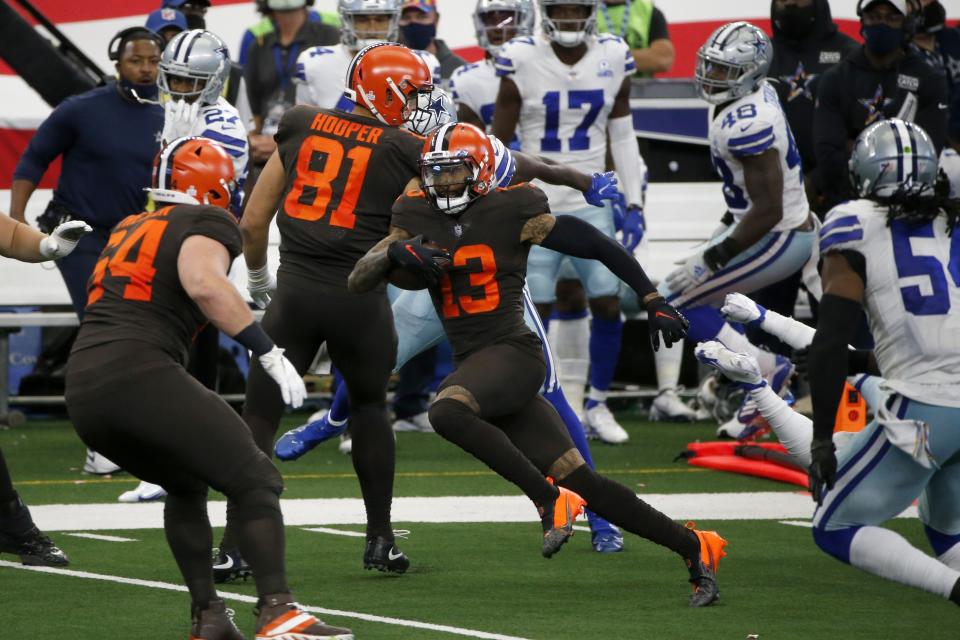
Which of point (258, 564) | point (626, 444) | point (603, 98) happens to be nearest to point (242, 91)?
point (603, 98)

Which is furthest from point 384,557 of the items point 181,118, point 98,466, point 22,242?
point 98,466

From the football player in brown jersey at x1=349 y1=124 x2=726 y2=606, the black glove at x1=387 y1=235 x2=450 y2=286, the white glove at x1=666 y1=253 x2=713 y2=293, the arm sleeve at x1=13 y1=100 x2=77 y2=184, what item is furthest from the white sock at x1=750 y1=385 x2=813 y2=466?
the arm sleeve at x1=13 y1=100 x2=77 y2=184

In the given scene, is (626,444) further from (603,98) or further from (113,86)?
(113,86)

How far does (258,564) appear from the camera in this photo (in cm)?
499

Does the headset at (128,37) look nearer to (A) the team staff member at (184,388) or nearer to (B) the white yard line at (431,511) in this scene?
(B) the white yard line at (431,511)

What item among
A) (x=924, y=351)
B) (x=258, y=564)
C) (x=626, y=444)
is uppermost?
(x=924, y=351)

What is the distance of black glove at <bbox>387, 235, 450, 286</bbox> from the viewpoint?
5.68m

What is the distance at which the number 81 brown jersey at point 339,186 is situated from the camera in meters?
6.29

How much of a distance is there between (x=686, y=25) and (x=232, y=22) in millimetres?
3467

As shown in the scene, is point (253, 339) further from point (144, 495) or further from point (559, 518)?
point (144, 495)

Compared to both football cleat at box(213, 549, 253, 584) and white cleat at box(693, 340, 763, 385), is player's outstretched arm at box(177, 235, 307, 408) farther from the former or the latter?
white cleat at box(693, 340, 763, 385)

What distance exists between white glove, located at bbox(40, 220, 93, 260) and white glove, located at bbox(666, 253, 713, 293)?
155 inches

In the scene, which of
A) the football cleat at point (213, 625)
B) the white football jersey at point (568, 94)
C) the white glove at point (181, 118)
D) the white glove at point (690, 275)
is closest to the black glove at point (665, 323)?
the football cleat at point (213, 625)

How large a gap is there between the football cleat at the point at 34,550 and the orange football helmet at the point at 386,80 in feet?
6.49
